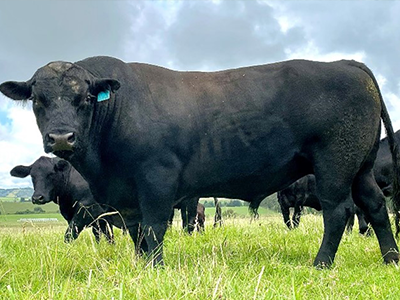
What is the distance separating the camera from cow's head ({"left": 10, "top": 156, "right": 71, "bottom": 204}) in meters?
12.2

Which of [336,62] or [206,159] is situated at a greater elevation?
[336,62]

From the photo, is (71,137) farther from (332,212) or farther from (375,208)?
(375,208)

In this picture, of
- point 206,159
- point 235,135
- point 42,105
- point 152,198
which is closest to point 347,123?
point 235,135

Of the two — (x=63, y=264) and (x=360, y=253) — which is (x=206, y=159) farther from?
(x=360, y=253)

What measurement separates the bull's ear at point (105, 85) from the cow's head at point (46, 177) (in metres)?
6.51

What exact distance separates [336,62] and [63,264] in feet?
Result: 13.9

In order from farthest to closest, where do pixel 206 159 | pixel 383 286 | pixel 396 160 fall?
pixel 396 160 < pixel 206 159 < pixel 383 286

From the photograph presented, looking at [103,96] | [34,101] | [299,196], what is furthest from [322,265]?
[299,196]

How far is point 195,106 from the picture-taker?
20.4ft

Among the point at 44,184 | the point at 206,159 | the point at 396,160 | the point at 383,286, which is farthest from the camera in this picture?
the point at 44,184

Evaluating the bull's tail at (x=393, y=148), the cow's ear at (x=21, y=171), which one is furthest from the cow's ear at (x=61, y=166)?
the bull's tail at (x=393, y=148)

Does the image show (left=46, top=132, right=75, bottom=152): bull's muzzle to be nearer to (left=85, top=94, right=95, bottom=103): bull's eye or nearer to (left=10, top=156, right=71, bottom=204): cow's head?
(left=85, top=94, right=95, bottom=103): bull's eye

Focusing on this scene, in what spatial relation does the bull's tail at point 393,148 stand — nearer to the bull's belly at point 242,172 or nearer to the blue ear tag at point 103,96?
the bull's belly at point 242,172

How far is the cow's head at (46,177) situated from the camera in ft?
39.9
